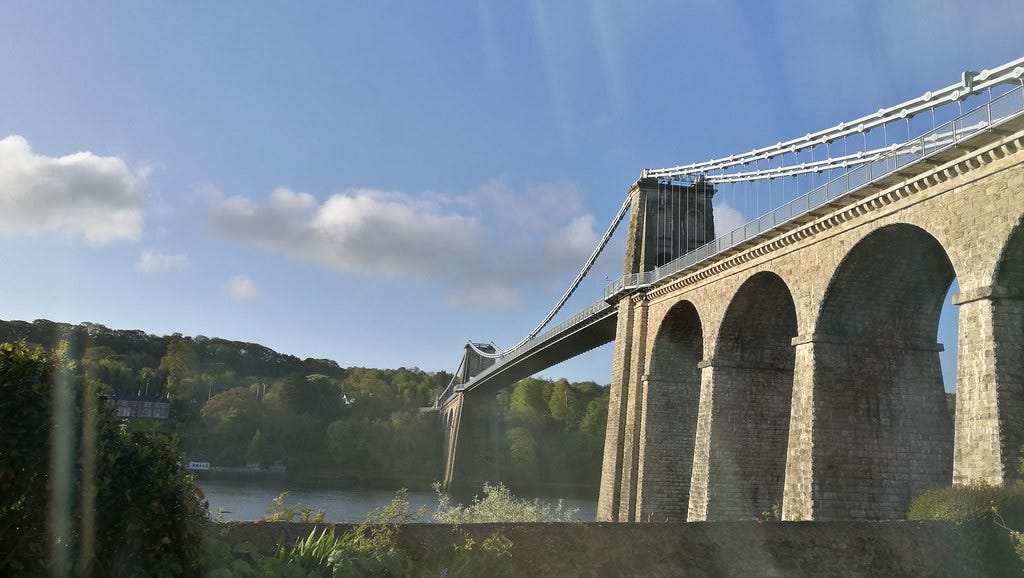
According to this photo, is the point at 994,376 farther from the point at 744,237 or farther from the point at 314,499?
the point at 314,499

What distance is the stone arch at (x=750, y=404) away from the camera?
24.7m

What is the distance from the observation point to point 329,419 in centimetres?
8988

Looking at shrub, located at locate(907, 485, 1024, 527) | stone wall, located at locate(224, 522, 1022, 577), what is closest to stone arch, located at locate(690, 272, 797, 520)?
shrub, located at locate(907, 485, 1024, 527)

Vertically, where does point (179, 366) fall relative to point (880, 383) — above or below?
above

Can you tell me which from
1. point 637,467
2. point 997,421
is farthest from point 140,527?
point 637,467

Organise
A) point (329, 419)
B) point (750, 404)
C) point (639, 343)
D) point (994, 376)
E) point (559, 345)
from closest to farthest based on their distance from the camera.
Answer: point (994, 376), point (750, 404), point (639, 343), point (559, 345), point (329, 419)

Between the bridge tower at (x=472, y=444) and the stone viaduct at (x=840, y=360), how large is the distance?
44364 mm

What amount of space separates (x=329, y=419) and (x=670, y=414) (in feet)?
218

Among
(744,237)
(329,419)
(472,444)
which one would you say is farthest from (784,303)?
(329,419)

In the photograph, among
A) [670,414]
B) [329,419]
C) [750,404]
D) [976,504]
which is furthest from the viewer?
[329,419]

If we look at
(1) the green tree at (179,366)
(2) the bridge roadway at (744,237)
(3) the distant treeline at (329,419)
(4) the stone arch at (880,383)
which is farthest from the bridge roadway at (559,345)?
(1) the green tree at (179,366)

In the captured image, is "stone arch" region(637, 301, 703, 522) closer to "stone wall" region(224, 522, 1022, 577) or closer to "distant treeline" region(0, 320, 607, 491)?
"stone wall" region(224, 522, 1022, 577)

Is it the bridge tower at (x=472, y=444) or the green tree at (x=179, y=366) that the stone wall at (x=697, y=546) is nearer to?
the bridge tower at (x=472, y=444)

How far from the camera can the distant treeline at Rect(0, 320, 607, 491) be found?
80.4m
